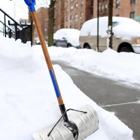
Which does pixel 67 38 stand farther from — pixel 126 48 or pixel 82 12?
pixel 82 12

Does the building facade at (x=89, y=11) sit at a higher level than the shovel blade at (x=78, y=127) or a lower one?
higher

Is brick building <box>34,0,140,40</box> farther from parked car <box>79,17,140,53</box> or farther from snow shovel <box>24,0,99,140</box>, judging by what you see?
snow shovel <box>24,0,99,140</box>

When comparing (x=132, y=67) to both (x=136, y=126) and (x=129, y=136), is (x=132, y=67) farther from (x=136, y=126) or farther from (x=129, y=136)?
(x=129, y=136)

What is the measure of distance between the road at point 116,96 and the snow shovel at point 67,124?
A: 746 mm

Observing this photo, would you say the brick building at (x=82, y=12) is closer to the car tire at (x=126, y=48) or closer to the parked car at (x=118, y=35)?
the parked car at (x=118, y=35)

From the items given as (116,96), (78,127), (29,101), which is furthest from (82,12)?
(78,127)

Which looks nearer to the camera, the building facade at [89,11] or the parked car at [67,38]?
the parked car at [67,38]

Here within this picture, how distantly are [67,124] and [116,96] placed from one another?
7.89 feet

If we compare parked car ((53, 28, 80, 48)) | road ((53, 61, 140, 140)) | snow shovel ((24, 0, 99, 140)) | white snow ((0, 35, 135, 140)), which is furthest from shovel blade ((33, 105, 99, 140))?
parked car ((53, 28, 80, 48))

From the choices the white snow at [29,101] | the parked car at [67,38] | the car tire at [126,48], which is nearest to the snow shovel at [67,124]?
the white snow at [29,101]

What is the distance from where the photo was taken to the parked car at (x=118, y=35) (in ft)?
26.7

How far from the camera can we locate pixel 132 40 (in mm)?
8086

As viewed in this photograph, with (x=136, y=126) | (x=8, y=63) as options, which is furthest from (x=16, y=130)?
(x=136, y=126)

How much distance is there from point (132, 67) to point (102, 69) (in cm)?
100
